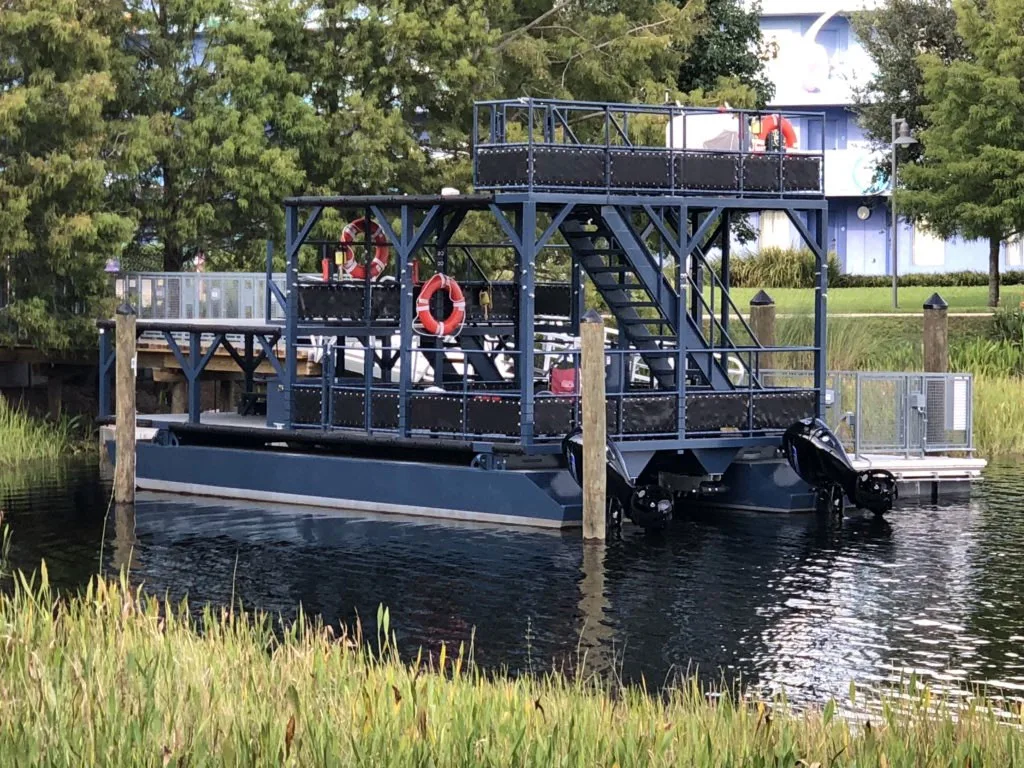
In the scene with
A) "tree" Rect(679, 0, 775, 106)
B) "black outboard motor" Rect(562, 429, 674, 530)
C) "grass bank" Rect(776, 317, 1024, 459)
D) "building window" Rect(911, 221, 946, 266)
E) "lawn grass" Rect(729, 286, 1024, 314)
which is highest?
"tree" Rect(679, 0, 775, 106)

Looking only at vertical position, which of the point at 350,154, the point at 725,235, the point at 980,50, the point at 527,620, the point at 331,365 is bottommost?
the point at 527,620

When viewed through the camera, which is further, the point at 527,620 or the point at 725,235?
the point at 725,235

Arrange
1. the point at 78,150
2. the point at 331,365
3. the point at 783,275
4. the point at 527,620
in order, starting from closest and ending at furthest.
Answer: the point at 527,620 < the point at 331,365 < the point at 78,150 < the point at 783,275

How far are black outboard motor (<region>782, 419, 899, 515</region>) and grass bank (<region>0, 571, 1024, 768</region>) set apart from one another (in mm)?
15407

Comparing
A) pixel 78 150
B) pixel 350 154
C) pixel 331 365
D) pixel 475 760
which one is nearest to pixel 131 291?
pixel 78 150

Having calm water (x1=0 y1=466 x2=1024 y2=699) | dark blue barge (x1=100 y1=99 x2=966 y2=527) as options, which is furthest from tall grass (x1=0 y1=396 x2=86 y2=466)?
calm water (x1=0 y1=466 x2=1024 y2=699)

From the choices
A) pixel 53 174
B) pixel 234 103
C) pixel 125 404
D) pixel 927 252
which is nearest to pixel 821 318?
pixel 125 404

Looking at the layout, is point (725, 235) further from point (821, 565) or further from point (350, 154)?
point (350, 154)

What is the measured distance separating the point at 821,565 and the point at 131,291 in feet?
61.7

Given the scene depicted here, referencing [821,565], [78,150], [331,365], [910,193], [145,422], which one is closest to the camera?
[821,565]

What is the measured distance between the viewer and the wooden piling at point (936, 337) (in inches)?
1254

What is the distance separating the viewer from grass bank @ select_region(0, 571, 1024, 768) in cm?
1020

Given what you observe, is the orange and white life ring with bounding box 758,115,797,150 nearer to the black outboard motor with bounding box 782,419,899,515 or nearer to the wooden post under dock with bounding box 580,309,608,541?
the black outboard motor with bounding box 782,419,899,515

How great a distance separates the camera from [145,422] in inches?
1271
